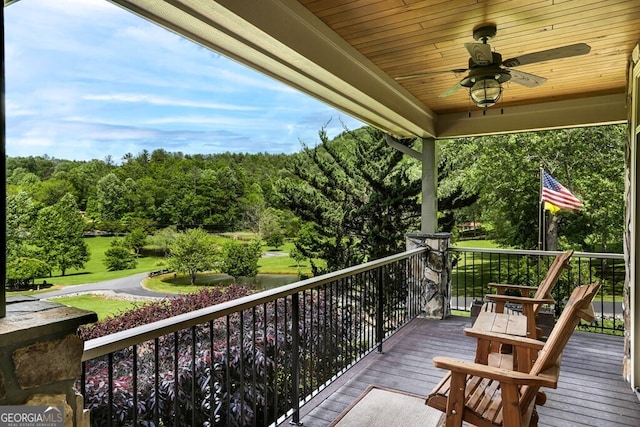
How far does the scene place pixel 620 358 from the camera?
389 centimetres

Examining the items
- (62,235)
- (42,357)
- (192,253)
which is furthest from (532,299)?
(62,235)

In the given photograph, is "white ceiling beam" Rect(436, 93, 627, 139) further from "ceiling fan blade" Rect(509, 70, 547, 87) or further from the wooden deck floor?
the wooden deck floor

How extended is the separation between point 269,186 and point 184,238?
3.46 metres

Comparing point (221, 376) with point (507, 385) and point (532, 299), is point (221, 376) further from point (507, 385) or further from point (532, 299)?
point (532, 299)

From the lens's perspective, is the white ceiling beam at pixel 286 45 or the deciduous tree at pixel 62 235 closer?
the white ceiling beam at pixel 286 45

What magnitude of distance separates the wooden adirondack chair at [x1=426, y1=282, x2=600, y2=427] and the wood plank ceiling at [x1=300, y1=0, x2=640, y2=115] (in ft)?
6.05

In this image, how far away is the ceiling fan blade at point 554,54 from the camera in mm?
2471

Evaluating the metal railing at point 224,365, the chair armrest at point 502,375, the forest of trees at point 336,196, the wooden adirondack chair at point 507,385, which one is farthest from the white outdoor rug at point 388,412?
the forest of trees at point 336,196

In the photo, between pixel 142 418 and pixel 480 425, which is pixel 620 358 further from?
pixel 142 418

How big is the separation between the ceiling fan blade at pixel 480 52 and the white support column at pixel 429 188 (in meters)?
2.69

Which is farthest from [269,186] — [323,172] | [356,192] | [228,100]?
[228,100]

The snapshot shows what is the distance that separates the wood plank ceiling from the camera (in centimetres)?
262

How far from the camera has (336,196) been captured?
1194cm

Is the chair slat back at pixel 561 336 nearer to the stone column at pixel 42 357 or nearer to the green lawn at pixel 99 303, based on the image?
the stone column at pixel 42 357
